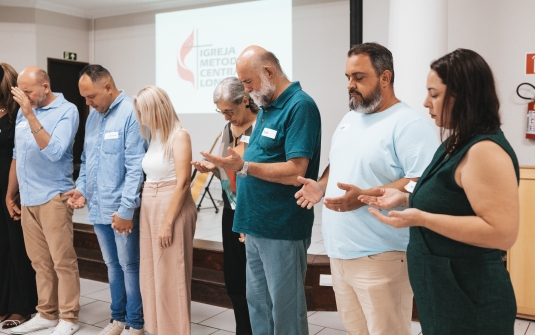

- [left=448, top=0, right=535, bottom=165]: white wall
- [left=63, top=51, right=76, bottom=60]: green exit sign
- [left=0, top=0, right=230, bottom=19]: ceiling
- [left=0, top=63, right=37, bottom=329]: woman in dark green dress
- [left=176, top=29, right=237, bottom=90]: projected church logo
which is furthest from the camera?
[left=63, top=51, right=76, bottom=60]: green exit sign

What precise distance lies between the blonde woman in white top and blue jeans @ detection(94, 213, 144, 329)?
0.35 feet

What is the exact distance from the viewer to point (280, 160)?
200 cm

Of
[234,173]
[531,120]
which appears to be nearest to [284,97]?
[234,173]

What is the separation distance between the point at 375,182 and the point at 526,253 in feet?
6.43

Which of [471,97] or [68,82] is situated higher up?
[68,82]

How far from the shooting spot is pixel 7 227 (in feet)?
11.0

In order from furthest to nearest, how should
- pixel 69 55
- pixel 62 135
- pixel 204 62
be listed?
pixel 69 55 → pixel 204 62 → pixel 62 135

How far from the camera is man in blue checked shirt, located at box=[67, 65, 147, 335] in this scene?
A: 8.98 ft

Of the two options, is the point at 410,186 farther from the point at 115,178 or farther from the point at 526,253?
the point at 526,253

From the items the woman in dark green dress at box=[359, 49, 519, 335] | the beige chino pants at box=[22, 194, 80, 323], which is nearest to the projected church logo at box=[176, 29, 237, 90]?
the beige chino pants at box=[22, 194, 80, 323]

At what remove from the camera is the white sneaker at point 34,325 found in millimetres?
3115

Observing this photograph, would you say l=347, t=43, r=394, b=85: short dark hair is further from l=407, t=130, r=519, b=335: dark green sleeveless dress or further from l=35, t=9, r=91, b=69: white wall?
l=35, t=9, r=91, b=69: white wall

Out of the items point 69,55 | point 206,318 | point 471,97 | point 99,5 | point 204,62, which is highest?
point 99,5

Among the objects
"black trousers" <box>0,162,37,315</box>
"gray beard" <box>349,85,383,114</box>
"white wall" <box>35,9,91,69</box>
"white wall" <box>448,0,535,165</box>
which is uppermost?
"white wall" <box>35,9,91,69</box>
